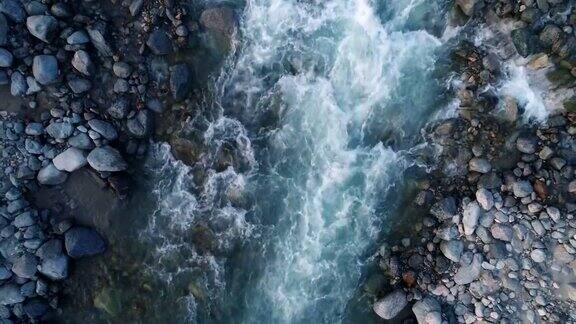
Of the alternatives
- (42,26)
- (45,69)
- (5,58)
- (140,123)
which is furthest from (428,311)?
(5,58)

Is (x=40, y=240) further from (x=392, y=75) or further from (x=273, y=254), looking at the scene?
(x=392, y=75)

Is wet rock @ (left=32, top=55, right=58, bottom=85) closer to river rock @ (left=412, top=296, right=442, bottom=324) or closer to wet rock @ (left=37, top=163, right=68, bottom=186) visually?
wet rock @ (left=37, top=163, right=68, bottom=186)

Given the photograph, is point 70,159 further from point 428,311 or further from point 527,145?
point 527,145

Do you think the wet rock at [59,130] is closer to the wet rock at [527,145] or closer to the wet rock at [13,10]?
the wet rock at [13,10]

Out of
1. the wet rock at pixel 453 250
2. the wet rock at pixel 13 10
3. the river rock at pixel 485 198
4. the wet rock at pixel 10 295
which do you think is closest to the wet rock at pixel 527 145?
the river rock at pixel 485 198

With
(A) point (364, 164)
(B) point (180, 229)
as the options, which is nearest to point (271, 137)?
(A) point (364, 164)

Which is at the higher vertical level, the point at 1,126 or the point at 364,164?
the point at 1,126
